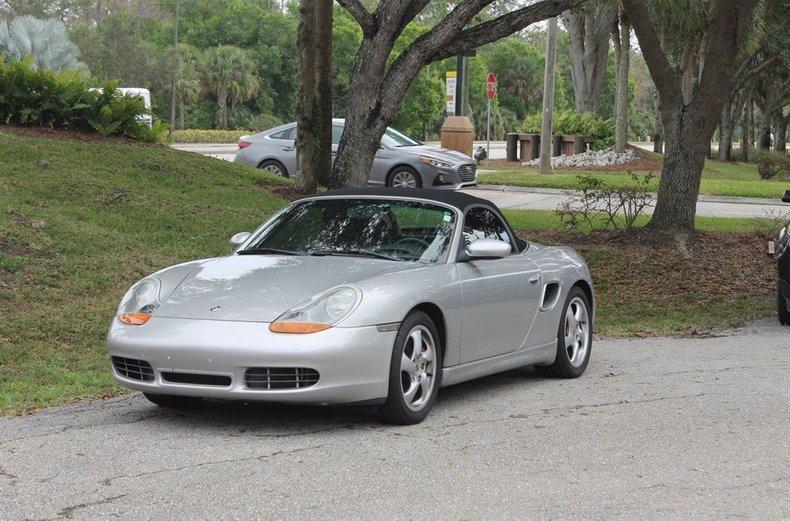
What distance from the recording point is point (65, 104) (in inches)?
723

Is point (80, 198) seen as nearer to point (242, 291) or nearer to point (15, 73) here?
point (15, 73)

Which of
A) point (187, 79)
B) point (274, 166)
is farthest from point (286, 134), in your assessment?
point (187, 79)

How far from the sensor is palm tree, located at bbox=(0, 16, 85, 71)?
51.3 metres

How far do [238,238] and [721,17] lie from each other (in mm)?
10146

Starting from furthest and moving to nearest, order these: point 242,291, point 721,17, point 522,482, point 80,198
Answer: point 721,17
point 80,198
point 242,291
point 522,482

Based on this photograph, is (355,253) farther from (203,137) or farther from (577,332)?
(203,137)

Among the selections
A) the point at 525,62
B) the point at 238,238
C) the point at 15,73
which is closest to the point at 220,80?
the point at 525,62

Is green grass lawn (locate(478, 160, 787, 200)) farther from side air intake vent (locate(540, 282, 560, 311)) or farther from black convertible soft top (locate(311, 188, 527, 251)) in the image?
black convertible soft top (locate(311, 188, 527, 251))

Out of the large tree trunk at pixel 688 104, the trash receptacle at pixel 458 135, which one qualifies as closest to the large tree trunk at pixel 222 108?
the trash receptacle at pixel 458 135

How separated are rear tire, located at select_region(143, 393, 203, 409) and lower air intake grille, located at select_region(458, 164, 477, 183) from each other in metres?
16.8

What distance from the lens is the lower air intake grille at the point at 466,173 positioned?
2391 cm

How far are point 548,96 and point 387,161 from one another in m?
10.4

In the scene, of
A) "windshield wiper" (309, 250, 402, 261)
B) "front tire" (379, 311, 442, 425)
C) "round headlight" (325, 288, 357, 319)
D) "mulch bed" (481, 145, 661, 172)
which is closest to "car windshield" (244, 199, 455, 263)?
"windshield wiper" (309, 250, 402, 261)

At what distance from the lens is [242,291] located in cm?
688
